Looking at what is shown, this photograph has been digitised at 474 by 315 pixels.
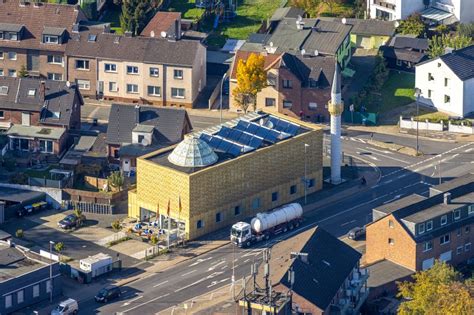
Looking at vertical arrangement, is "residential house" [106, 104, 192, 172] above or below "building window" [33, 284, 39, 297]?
above

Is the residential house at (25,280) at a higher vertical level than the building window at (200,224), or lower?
lower

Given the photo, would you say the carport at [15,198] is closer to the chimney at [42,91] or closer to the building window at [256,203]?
the chimney at [42,91]

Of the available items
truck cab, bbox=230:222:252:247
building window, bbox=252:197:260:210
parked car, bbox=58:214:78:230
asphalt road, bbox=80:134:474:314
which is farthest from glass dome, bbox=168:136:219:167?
parked car, bbox=58:214:78:230

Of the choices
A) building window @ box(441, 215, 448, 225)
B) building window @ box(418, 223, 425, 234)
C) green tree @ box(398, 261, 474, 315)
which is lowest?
green tree @ box(398, 261, 474, 315)

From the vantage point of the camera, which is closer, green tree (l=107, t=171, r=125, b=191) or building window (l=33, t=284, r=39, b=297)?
building window (l=33, t=284, r=39, b=297)

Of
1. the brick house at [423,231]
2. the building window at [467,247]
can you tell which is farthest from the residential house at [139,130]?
the building window at [467,247]

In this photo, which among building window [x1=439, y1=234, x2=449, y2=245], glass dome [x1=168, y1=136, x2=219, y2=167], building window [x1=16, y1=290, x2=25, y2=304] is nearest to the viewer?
building window [x1=16, y1=290, x2=25, y2=304]

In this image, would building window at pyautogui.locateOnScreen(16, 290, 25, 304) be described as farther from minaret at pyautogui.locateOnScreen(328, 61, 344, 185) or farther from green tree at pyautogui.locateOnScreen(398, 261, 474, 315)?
minaret at pyautogui.locateOnScreen(328, 61, 344, 185)
